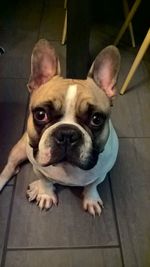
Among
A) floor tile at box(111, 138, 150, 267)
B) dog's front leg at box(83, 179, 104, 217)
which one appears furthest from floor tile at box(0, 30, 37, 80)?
dog's front leg at box(83, 179, 104, 217)

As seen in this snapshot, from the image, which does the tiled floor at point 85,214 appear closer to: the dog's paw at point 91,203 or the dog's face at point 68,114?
the dog's paw at point 91,203

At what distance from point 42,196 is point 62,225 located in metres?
0.13

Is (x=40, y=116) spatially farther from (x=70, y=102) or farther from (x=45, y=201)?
(x=45, y=201)

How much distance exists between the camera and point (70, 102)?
1.04 metres

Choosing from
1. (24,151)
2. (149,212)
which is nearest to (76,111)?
(24,151)

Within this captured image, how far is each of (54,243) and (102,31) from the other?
1.37 metres

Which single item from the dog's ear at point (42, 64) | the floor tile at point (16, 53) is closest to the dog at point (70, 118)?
the dog's ear at point (42, 64)

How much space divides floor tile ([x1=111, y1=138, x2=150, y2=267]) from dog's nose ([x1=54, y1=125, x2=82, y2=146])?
48cm

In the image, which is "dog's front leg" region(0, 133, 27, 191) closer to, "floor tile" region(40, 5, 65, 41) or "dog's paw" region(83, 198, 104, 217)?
"dog's paw" region(83, 198, 104, 217)

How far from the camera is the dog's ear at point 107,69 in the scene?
1104mm

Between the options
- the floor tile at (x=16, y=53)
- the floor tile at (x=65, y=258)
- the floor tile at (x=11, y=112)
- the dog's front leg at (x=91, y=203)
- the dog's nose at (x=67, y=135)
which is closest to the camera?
the dog's nose at (x=67, y=135)

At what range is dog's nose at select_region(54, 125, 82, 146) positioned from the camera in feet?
3.31

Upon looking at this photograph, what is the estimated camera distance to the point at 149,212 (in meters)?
1.39

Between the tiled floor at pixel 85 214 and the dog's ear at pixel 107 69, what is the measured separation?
47 centimetres
